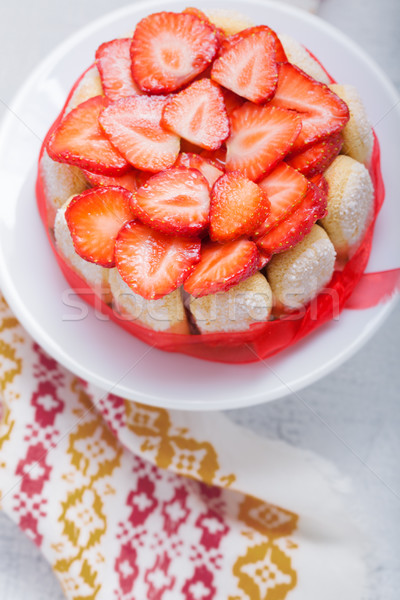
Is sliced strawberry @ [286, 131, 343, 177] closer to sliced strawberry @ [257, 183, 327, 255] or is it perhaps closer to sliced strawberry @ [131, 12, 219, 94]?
sliced strawberry @ [257, 183, 327, 255]

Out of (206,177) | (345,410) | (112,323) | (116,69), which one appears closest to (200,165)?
(206,177)

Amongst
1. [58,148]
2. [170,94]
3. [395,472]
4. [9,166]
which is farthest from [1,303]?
[395,472]

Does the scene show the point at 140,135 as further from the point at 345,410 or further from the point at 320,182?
the point at 345,410

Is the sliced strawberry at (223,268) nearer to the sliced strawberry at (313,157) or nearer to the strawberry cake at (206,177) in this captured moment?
the strawberry cake at (206,177)

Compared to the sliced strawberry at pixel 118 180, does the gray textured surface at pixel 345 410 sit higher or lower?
lower

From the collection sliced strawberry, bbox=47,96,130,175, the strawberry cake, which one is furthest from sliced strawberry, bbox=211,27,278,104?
sliced strawberry, bbox=47,96,130,175

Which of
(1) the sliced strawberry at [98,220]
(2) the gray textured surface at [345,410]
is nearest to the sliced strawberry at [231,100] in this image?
(1) the sliced strawberry at [98,220]
